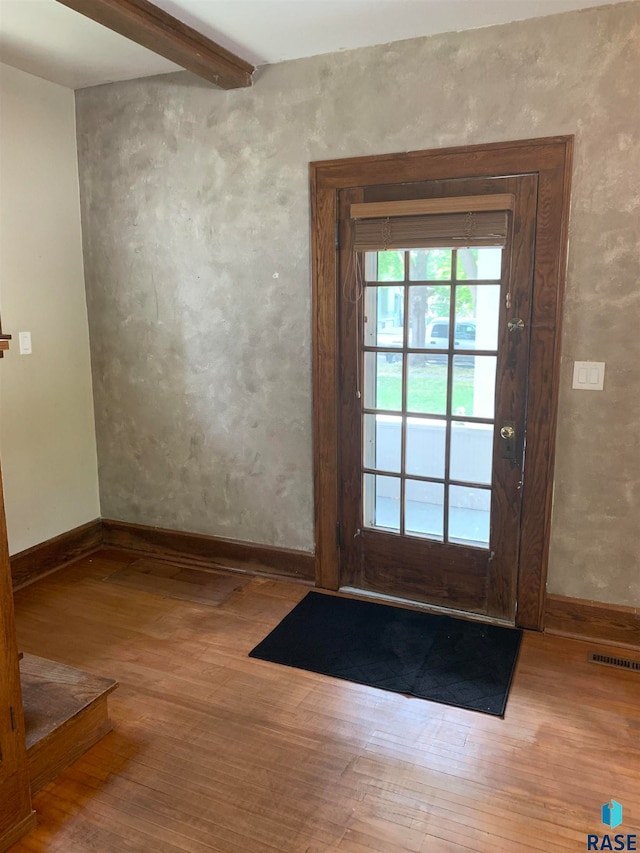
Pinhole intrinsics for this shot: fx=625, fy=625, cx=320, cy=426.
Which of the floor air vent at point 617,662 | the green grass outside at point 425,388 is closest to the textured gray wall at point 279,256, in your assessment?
the floor air vent at point 617,662

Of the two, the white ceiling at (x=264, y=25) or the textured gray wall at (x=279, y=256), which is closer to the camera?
the white ceiling at (x=264, y=25)

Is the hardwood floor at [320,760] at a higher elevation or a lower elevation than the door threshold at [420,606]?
lower

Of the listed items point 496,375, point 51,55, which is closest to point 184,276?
point 51,55

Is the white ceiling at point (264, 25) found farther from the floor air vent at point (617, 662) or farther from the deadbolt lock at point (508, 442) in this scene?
the floor air vent at point (617, 662)

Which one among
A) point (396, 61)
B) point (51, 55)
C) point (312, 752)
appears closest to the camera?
point (312, 752)

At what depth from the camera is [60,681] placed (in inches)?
92.0

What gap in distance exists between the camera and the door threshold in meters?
3.06

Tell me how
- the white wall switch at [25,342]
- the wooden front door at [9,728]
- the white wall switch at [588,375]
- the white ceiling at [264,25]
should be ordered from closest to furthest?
the wooden front door at [9,728]
the white ceiling at [264,25]
the white wall switch at [588,375]
the white wall switch at [25,342]

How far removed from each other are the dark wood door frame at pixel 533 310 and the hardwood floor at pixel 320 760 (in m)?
→ 0.57

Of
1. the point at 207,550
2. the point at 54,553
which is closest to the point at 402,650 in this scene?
the point at 207,550

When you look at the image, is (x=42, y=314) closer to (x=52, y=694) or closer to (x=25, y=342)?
(x=25, y=342)

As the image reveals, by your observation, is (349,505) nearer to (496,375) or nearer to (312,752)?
(496,375)

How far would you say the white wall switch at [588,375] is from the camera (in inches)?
106

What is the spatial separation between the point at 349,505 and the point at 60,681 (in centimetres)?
160
